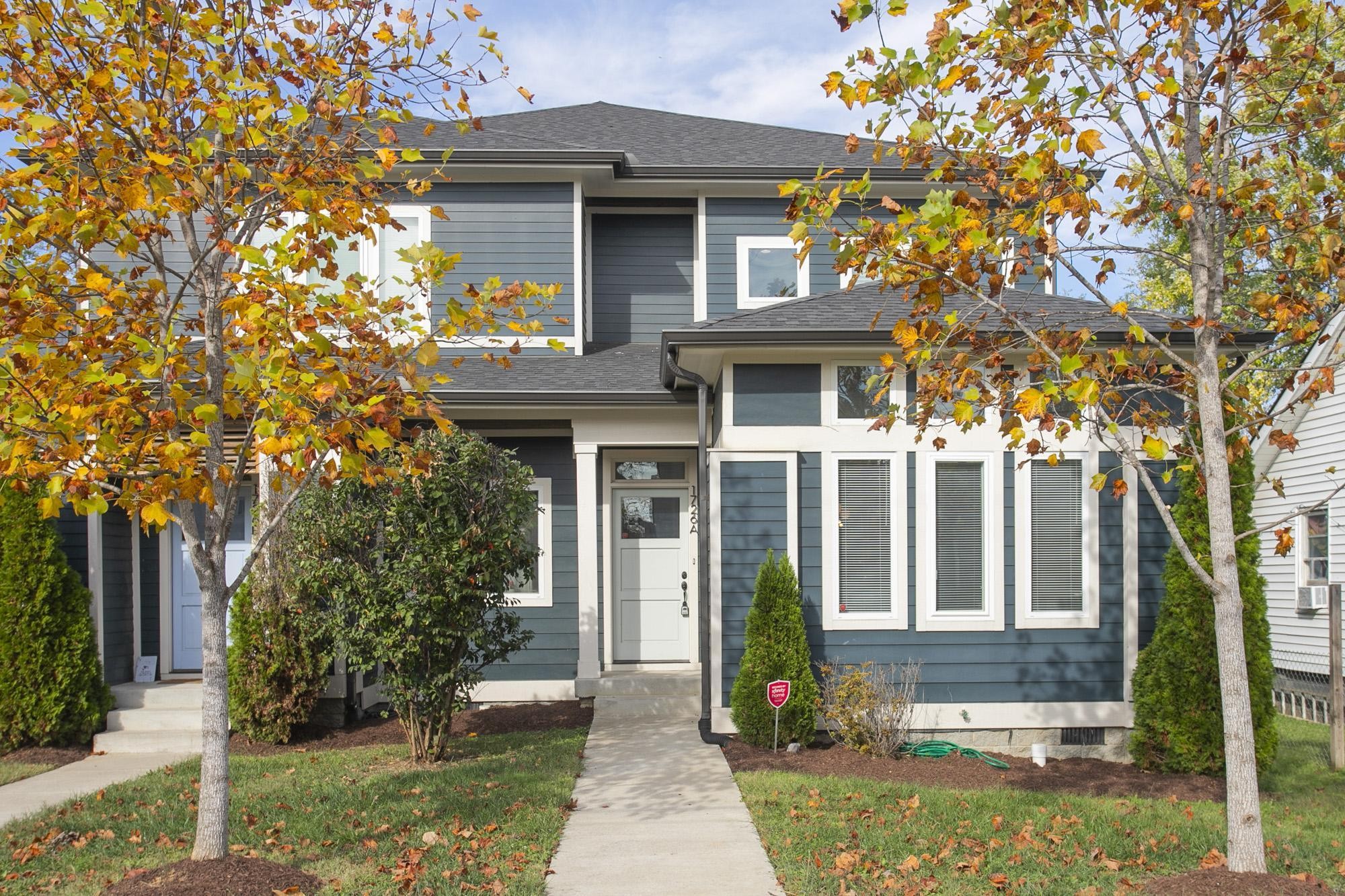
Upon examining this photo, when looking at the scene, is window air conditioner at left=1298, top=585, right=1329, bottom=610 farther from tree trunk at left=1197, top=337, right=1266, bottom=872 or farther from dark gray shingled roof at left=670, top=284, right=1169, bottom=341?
tree trunk at left=1197, top=337, right=1266, bottom=872

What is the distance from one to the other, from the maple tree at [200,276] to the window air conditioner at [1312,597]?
42.0 ft

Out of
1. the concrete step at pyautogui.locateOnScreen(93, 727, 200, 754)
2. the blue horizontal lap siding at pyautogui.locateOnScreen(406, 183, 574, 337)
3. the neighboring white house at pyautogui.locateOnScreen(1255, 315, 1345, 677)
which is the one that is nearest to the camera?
the concrete step at pyautogui.locateOnScreen(93, 727, 200, 754)

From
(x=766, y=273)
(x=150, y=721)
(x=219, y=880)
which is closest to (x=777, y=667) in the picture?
(x=219, y=880)

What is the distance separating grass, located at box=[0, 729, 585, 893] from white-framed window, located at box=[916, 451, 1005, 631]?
330 cm

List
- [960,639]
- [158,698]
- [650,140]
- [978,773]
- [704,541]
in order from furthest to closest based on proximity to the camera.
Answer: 1. [650,140]
2. [158,698]
3. [704,541]
4. [960,639]
5. [978,773]

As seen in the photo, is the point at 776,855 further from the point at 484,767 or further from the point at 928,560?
the point at 928,560

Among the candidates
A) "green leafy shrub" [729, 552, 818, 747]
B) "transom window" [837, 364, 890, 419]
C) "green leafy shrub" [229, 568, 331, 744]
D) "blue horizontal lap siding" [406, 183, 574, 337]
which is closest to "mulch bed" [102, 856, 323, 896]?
"green leafy shrub" [229, 568, 331, 744]

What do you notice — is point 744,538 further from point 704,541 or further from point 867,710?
point 867,710

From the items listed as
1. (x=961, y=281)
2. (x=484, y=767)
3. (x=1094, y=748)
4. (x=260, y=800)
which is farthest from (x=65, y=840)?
(x=1094, y=748)

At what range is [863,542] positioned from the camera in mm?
8734

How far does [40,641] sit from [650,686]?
18.1ft

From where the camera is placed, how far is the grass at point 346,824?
530 cm

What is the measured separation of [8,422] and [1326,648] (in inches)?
593

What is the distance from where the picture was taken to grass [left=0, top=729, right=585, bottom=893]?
5297 mm
